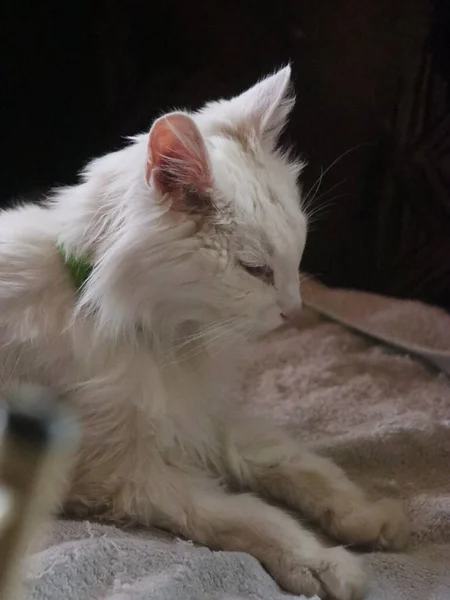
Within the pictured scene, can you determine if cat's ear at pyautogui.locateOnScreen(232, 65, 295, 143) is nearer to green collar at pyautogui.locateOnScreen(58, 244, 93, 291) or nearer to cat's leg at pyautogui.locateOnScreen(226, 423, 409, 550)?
green collar at pyautogui.locateOnScreen(58, 244, 93, 291)

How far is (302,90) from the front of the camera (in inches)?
70.1

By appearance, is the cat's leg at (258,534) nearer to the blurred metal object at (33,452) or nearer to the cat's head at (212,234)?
the blurred metal object at (33,452)

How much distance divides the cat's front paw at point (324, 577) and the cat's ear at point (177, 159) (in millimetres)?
546

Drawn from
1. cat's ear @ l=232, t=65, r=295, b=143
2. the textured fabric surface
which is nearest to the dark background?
the textured fabric surface

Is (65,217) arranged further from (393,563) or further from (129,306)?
(393,563)

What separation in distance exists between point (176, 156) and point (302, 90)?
899 millimetres

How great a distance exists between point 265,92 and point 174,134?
30 cm

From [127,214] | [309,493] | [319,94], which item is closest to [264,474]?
[309,493]

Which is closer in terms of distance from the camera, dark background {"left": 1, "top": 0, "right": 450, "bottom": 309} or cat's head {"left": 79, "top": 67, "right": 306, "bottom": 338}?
cat's head {"left": 79, "top": 67, "right": 306, "bottom": 338}

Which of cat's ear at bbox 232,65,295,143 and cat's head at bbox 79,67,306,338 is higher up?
cat's ear at bbox 232,65,295,143

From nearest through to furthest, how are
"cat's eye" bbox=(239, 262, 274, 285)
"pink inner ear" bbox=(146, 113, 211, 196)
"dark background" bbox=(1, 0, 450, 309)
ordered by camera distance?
1. "pink inner ear" bbox=(146, 113, 211, 196)
2. "cat's eye" bbox=(239, 262, 274, 285)
3. "dark background" bbox=(1, 0, 450, 309)

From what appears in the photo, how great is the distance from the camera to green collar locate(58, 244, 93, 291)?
3.61 feet

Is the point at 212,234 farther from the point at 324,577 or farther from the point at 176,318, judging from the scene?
the point at 324,577

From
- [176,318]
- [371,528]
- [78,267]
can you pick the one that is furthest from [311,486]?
[78,267]
